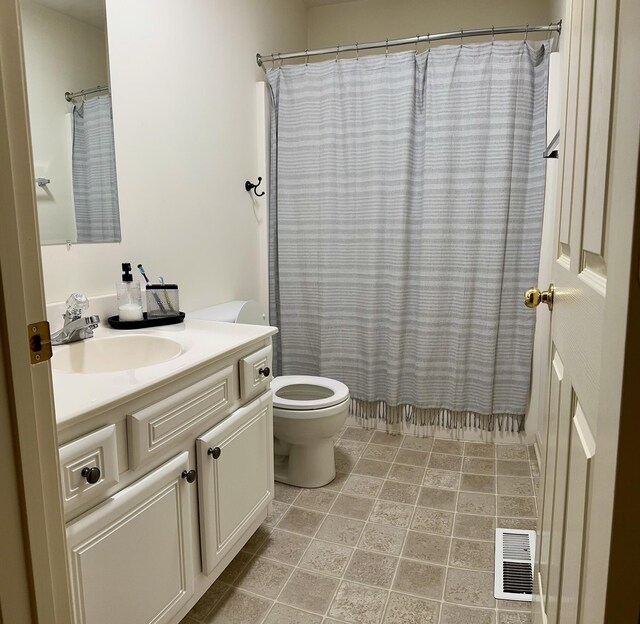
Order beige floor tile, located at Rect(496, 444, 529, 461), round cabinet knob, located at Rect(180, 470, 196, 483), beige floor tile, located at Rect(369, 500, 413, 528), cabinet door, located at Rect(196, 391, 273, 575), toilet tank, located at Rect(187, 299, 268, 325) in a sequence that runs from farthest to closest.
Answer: beige floor tile, located at Rect(496, 444, 529, 461)
toilet tank, located at Rect(187, 299, 268, 325)
beige floor tile, located at Rect(369, 500, 413, 528)
cabinet door, located at Rect(196, 391, 273, 575)
round cabinet knob, located at Rect(180, 470, 196, 483)

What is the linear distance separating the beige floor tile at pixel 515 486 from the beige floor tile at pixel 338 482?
2.33ft

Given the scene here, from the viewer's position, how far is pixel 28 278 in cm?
70

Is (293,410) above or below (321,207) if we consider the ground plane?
below

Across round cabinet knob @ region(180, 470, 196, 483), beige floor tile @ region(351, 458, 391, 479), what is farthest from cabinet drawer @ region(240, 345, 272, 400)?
beige floor tile @ region(351, 458, 391, 479)

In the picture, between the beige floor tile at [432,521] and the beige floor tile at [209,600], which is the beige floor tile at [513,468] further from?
the beige floor tile at [209,600]

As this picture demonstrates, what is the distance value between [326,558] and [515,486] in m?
1.02

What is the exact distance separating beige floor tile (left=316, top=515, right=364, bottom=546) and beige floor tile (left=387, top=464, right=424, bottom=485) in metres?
0.42

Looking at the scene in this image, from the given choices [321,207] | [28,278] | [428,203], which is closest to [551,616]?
[28,278]

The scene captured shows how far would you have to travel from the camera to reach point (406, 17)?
327 cm

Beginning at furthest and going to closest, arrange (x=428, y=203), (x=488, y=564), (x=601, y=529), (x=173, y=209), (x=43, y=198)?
(x=428, y=203) < (x=173, y=209) < (x=488, y=564) < (x=43, y=198) < (x=601, y=529)

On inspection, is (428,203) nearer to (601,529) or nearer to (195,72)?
(195,72)

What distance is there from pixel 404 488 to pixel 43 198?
1.88m

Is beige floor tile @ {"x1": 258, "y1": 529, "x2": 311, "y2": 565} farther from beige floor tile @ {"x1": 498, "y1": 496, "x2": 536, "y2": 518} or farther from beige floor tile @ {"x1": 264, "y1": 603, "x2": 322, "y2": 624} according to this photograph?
beige floor tile @ {"x1": 498, "y1": 496, "x2": 536, "y2": 518}

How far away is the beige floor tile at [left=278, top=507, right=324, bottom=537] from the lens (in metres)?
2.08
